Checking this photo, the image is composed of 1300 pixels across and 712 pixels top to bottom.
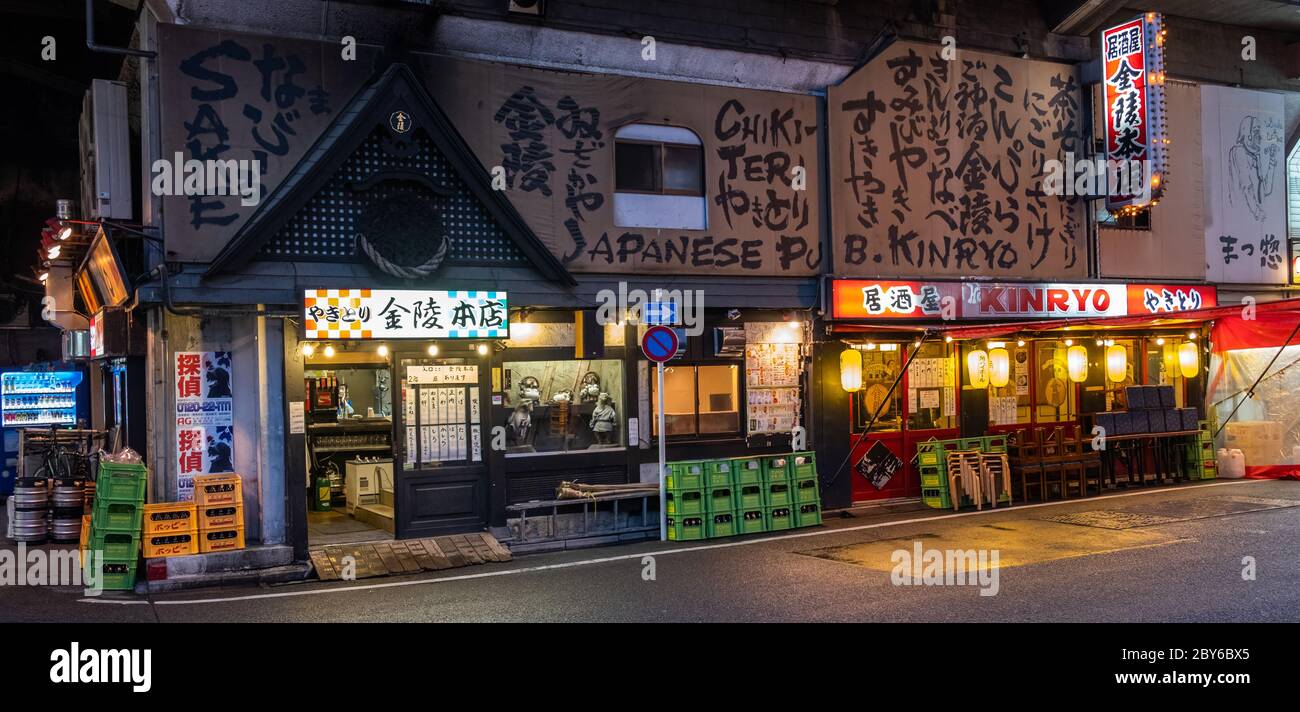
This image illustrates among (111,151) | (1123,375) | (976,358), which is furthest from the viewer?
(1123,375)

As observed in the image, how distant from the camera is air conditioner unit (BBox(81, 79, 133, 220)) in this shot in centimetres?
1405

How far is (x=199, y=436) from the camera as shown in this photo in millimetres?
13742

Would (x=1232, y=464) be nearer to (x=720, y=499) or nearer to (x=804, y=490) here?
(x=804, y=490)

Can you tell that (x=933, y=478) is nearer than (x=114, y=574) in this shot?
No

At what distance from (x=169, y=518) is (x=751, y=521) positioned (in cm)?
849

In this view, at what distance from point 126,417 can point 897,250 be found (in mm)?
13338

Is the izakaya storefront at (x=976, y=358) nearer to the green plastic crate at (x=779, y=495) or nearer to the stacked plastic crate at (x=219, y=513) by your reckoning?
the green plastic crate at (x=779, y=495)

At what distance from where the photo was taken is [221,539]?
43.0 ft

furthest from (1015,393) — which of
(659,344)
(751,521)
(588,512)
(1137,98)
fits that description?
(588,512)

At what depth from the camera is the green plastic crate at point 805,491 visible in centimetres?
1652

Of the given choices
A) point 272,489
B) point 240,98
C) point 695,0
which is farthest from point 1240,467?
point 240,98

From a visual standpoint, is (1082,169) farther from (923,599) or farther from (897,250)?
(923,599)

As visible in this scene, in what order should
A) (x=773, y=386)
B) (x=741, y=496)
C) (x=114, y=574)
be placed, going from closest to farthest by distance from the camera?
(x=114, y=574) < (x=741, y=496) < (x=773, y=386)

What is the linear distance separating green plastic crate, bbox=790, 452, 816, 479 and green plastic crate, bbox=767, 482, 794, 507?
25 cm
